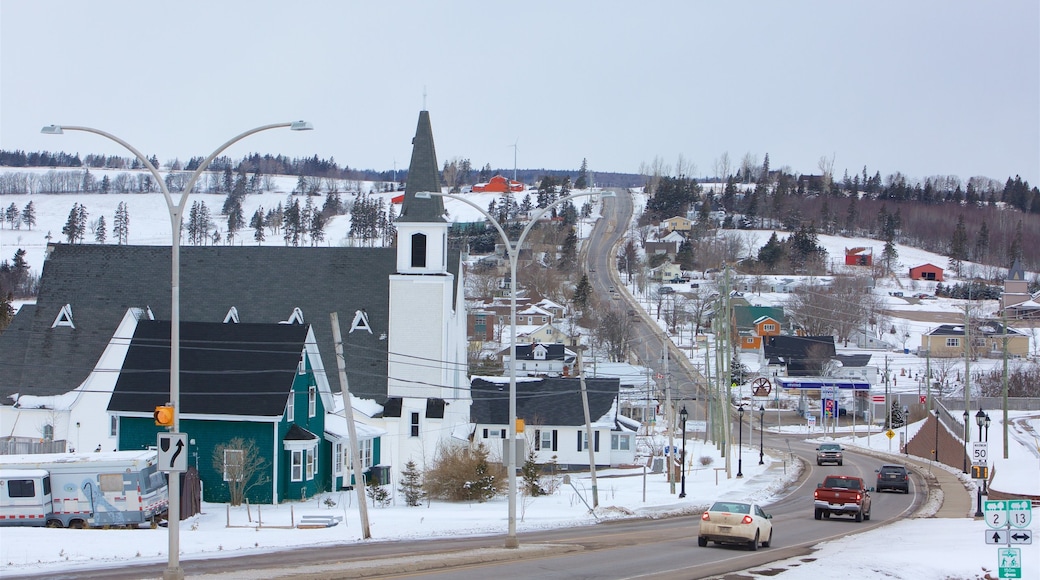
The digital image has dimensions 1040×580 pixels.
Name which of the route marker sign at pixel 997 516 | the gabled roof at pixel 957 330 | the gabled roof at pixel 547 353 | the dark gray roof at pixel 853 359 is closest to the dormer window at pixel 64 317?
the route marker sign at pixel 997 516

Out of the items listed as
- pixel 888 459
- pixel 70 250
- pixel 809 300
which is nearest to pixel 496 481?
pixel 70 250

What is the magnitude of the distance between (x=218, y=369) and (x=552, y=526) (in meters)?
17.8

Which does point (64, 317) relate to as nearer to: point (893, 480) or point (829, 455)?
point (893, 480)

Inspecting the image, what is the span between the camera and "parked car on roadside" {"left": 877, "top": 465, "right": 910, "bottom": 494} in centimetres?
4941

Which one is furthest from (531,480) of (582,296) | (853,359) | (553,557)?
(582,296)

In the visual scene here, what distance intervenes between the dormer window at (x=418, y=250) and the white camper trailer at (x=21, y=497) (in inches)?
1053

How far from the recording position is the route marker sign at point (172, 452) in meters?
18.8

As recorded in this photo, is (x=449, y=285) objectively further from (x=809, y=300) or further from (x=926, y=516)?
(x=809, y=300)

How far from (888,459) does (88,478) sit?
184ft

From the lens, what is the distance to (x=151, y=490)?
34594mm

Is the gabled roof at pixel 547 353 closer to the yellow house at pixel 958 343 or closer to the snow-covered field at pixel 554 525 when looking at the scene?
the yellow house at pixel 958 343

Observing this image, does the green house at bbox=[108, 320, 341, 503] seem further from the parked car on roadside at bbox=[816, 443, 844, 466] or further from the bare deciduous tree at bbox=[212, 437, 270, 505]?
the parked car on roadside at bbox=[816, 443, 844, 466]

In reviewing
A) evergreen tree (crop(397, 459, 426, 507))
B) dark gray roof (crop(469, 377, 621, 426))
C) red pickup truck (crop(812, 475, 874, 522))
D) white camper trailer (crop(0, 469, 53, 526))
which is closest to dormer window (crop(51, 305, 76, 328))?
evergreen tree (crop(397, 459, 426, 507))

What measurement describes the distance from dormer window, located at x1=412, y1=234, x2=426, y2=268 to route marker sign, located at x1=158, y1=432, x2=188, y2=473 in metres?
37.8
